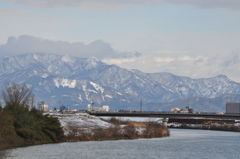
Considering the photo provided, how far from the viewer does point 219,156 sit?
93.3 meters

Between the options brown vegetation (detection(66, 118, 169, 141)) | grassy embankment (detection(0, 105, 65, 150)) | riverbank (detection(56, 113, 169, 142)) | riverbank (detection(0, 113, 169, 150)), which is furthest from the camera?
riverbank (detection(56, 113, 169, 142))

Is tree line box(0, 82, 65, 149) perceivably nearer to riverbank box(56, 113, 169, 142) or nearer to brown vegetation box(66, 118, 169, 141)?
brown vegetation box(66, 118, 169, 141)

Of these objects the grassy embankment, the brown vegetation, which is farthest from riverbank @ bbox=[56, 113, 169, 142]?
the grassy embankment

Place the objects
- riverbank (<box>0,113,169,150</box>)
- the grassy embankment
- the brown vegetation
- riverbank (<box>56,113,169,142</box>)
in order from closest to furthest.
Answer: the grassy embankment → riverbank (<box>0,113,169,150</box>) → the brown vegetation → riverbank (<box>56,113,169,142</box>)

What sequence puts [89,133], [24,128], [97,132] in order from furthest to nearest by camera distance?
1. [97,132]
2. [89,133]
3. [24,128]

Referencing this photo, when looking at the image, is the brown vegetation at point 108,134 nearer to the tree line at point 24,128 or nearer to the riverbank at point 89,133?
the riverbank at point 89,133

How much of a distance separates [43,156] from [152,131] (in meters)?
73.5

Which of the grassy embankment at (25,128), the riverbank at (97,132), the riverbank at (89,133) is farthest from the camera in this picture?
the riverbank at (97,132)

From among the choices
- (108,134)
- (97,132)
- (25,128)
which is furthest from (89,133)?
(25,128)

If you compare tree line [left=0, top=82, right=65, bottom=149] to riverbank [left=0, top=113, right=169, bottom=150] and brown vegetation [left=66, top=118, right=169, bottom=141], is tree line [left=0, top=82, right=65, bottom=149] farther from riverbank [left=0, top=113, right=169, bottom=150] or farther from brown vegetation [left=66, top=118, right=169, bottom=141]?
brown vegetation [left=66, top=118, right=169, bottom=141]

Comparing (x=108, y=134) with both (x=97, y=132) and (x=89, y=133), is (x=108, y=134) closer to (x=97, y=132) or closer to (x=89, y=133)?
(x=97, y=132)

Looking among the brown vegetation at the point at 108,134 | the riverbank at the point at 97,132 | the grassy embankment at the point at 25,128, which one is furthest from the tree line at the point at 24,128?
the riverbank at the point at 97,132

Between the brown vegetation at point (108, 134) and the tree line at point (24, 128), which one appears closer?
the tree line at point (24, 128)

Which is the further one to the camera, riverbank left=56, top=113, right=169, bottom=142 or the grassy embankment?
riverbank left=56, top=113, right=169, bottom=142
